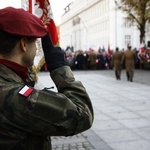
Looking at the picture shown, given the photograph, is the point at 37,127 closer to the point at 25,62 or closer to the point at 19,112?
the point at 19,112

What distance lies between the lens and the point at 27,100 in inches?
47.5

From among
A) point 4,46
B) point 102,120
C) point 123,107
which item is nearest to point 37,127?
point 4,46

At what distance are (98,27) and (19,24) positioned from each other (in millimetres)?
78372

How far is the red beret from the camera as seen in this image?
50.0 inches

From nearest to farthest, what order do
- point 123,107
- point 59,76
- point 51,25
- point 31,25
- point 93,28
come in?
1. point 31,25
2. point 59,76
3. point 51,25
4. point 123,107
5. point 93,28

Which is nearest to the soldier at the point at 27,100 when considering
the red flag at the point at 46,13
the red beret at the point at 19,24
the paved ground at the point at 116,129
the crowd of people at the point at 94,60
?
the red beret at the point at 19,24

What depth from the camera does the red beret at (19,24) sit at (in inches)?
50.0

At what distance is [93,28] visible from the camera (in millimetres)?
85250

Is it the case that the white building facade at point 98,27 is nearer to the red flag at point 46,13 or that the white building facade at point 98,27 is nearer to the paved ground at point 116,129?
the paved ground at point 116,129

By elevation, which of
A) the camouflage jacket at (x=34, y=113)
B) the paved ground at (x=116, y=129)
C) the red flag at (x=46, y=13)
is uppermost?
→ the red flag at (x=46, y=13)

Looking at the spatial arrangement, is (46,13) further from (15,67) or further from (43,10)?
(15,67)

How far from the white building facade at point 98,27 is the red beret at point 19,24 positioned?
35911 millimetres

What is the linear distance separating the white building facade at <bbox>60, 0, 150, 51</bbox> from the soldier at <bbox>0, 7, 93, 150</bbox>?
35.9m

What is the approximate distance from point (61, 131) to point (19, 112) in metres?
0.19
